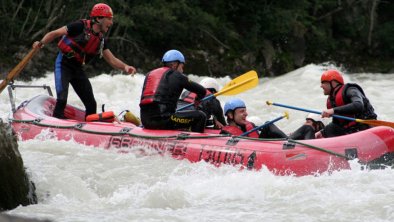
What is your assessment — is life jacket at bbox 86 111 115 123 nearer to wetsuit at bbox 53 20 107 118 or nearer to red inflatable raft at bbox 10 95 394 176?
red inflatable raft at bbox 10 95 394 176

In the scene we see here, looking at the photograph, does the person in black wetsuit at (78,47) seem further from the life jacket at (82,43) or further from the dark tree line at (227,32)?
the dark tree line at (227,32)

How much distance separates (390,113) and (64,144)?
661 centimetres

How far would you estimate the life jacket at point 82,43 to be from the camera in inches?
360

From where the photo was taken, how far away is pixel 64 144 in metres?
8.41

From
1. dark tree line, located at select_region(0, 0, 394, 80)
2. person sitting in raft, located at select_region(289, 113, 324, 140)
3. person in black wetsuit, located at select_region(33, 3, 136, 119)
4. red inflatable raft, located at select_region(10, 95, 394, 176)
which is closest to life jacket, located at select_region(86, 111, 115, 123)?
red inflatable raft, located at select_region(10, 95, 394, 176)

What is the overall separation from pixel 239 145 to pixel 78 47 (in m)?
2.66

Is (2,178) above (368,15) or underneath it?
underneath

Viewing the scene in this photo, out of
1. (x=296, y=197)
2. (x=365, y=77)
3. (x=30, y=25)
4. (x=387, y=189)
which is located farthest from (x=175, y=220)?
(x=365, y=77)

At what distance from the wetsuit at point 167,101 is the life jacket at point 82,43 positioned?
48.0 inches

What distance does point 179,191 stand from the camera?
6.61 m

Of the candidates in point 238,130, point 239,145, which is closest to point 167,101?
point 238,130

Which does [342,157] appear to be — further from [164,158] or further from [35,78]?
[35,78]

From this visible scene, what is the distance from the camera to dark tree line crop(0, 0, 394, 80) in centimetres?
1756

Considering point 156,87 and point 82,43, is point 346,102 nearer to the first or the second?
point 156,87
